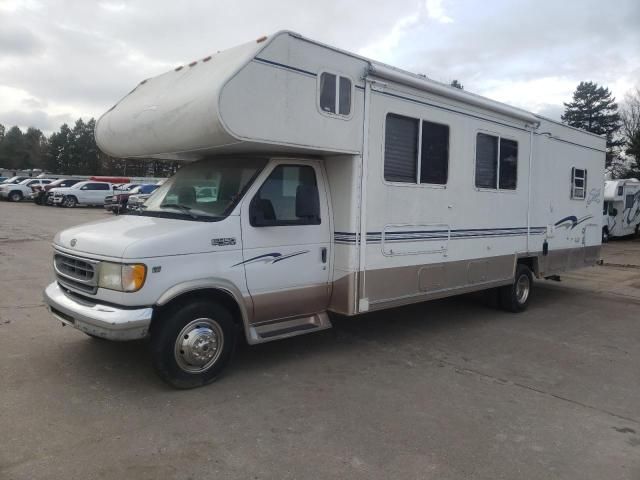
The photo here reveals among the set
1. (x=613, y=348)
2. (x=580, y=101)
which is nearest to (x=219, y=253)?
(x=613, y=348)

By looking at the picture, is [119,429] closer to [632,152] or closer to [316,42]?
[316,42]

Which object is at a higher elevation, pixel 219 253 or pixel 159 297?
pixel 219 253

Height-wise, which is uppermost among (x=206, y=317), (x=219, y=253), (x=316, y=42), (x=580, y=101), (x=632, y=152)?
(x=580, y=101)

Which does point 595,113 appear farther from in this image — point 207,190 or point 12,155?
point 12,155

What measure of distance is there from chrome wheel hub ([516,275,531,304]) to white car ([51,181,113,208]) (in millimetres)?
29755

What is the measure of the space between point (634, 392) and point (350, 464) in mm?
3293

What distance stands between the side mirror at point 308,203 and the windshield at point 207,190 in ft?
1.79

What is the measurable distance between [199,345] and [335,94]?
2853mm

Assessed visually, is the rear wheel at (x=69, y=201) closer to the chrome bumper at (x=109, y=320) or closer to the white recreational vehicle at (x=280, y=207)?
the white recreational vehicle at (x=280, y=207)

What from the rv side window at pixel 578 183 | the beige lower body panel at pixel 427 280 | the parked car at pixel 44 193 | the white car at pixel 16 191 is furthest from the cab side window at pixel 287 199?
the white car at pixel 16 191

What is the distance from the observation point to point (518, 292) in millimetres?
8609

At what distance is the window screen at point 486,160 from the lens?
7.43 meters

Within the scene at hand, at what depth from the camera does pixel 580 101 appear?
52.6 m

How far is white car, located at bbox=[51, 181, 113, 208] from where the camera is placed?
106 ft
